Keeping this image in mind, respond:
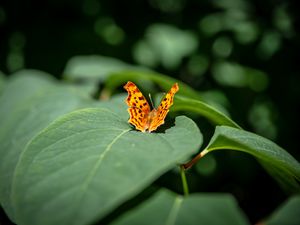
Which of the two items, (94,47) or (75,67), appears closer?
(75,67)

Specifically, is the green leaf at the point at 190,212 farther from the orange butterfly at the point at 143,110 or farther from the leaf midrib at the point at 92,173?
the orange butterfly at the point at 143,110

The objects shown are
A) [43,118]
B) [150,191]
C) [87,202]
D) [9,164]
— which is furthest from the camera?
[43,118]

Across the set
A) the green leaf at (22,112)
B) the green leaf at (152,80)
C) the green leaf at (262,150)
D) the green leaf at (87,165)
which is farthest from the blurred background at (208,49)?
the green leaf at (87,165)

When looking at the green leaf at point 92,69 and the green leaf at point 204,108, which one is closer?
the green leaf at point 204,108

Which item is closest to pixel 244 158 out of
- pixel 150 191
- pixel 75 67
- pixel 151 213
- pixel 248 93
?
pixel 248 93

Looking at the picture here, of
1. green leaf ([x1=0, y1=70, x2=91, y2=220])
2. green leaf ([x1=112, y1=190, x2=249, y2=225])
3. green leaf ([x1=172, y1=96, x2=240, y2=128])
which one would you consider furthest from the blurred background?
green leaf ([x1=112, y1=190, x2=249, y2=225])

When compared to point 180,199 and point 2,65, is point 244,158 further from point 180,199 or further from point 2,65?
point 2,65

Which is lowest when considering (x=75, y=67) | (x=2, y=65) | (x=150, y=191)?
(x=2, y=65)
